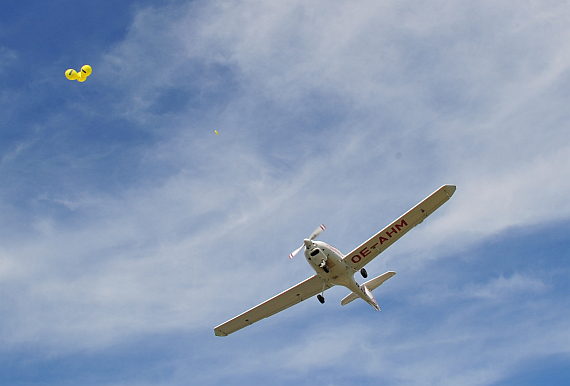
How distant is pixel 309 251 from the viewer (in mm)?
31672

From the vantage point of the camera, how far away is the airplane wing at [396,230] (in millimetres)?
30109

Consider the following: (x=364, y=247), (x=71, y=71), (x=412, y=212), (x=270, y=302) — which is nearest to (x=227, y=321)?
(x=270, y=302)

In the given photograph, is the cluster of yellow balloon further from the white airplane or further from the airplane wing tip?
the airplane wing tip

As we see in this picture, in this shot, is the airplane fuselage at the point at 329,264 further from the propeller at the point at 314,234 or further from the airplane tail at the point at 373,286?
the airplane tail at the point at 373,286

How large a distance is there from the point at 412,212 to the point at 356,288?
341 inches

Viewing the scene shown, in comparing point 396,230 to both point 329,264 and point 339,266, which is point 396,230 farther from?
point 329,264

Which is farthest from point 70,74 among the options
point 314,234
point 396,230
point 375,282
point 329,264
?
point 375,282

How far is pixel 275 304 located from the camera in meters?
37.3

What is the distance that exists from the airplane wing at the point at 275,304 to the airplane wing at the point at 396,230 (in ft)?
12.7

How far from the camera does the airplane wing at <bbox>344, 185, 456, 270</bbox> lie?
30.1m

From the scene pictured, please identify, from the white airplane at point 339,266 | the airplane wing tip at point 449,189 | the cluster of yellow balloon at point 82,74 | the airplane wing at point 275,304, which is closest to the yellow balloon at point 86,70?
the cluster of yellow balloon at point 82,74

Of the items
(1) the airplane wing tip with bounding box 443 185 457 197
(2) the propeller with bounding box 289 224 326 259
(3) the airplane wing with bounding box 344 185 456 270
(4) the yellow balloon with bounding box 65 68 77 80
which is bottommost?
(3) the airplane wing with bounding box 344 185 456 270

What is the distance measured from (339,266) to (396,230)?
16.3ft

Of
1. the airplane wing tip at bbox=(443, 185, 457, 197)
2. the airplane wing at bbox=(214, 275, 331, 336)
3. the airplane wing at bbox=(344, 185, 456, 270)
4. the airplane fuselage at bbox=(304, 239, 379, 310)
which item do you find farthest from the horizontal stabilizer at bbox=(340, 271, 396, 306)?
A: the airplane wing tip at bbox=(443, 185, 457, 197)
